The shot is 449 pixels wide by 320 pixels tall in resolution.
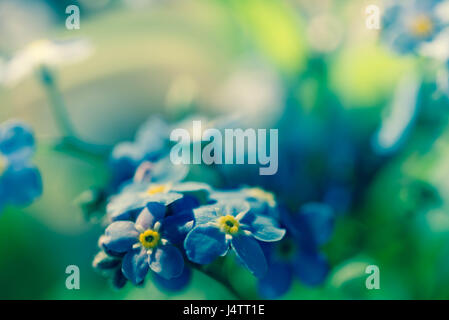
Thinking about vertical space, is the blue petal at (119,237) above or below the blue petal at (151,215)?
below

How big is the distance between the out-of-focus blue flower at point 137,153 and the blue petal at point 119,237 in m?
0.13

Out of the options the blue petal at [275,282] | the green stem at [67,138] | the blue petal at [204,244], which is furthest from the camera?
the green stem at [67,138]

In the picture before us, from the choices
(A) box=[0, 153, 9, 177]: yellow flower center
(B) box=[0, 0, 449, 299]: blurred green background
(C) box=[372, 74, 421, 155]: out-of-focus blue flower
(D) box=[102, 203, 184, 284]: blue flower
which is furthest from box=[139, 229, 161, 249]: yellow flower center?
(C) box=[372, 74, 421, 155]: out-of-focus blue flower

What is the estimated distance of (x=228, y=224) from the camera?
0.46 meters

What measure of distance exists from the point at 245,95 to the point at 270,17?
140 mm

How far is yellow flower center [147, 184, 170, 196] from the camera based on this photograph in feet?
1.61

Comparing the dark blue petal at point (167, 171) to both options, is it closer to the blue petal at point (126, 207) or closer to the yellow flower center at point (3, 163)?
the blue petal at point (126, 207)

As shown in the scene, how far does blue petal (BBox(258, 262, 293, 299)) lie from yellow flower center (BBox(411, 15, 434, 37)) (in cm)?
34

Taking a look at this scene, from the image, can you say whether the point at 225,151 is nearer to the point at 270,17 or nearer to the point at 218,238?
the point at 218,238

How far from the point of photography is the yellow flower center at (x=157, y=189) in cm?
49

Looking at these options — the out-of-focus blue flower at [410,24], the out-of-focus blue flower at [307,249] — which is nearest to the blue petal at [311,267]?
the out-of-focus blue flower at [307,249]

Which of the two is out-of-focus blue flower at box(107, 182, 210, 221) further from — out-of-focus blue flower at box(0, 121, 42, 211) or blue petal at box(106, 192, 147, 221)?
out-of-focus blue flower at box(0, 121, 42, 211)
